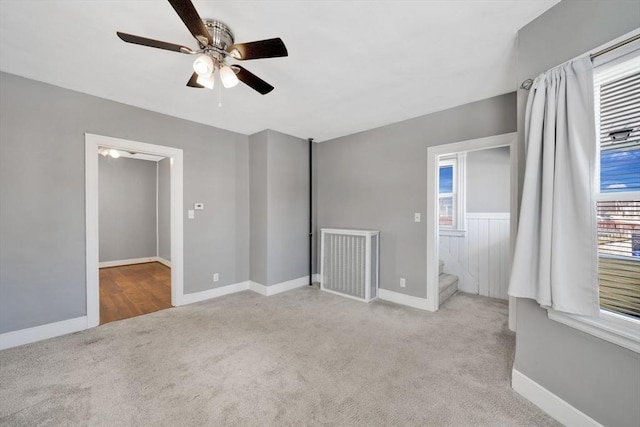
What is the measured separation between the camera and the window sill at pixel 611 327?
114cm

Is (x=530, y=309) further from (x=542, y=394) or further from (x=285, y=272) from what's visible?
(x=285, y=272)

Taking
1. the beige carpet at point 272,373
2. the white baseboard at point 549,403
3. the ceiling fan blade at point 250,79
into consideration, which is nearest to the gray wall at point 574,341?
the white baseboard at point 549,403

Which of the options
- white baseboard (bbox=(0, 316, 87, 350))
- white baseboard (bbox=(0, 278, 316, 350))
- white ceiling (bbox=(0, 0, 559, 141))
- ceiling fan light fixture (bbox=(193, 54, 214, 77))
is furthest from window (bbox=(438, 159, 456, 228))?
white baseboard (bbox=(0, 316, 87, 350))

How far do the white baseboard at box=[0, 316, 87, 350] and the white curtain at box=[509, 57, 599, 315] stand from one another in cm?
390

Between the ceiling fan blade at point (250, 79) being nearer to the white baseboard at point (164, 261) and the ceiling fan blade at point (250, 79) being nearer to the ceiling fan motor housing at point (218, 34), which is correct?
the ceiling fan motor housing at point (218, 34)

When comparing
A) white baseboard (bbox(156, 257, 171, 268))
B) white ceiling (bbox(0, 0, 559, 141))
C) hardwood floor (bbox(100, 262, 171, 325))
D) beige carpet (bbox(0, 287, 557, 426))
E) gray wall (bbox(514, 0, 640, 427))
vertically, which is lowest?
hardwood floor (bbox(100, 262, 171, 325))

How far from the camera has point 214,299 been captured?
3492 mm

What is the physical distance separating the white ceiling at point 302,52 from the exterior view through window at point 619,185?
0.65 metres

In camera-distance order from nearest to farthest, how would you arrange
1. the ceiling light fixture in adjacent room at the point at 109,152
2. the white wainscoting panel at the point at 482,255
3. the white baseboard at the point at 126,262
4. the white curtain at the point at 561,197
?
the white curtain at the point at 561,197, the white wainscoting panel at the point at 482,255, the ceiling light fixture in adjacent room at the point at 109,152, the white baseboard at the point at 126,262

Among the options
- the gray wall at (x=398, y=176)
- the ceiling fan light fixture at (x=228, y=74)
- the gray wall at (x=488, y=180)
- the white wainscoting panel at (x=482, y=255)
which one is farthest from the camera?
the gray wall at (x=488, y=180)

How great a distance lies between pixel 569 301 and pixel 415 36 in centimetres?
188

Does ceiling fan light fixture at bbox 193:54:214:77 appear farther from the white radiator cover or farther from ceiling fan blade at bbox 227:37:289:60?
the white radiator cover

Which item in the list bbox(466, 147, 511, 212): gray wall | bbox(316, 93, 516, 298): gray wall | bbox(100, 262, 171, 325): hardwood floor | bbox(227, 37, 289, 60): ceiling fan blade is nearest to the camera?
bbox(227, 37, 289, 60): ceiling fan blade

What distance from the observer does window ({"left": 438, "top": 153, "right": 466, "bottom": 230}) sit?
392 centimetres
